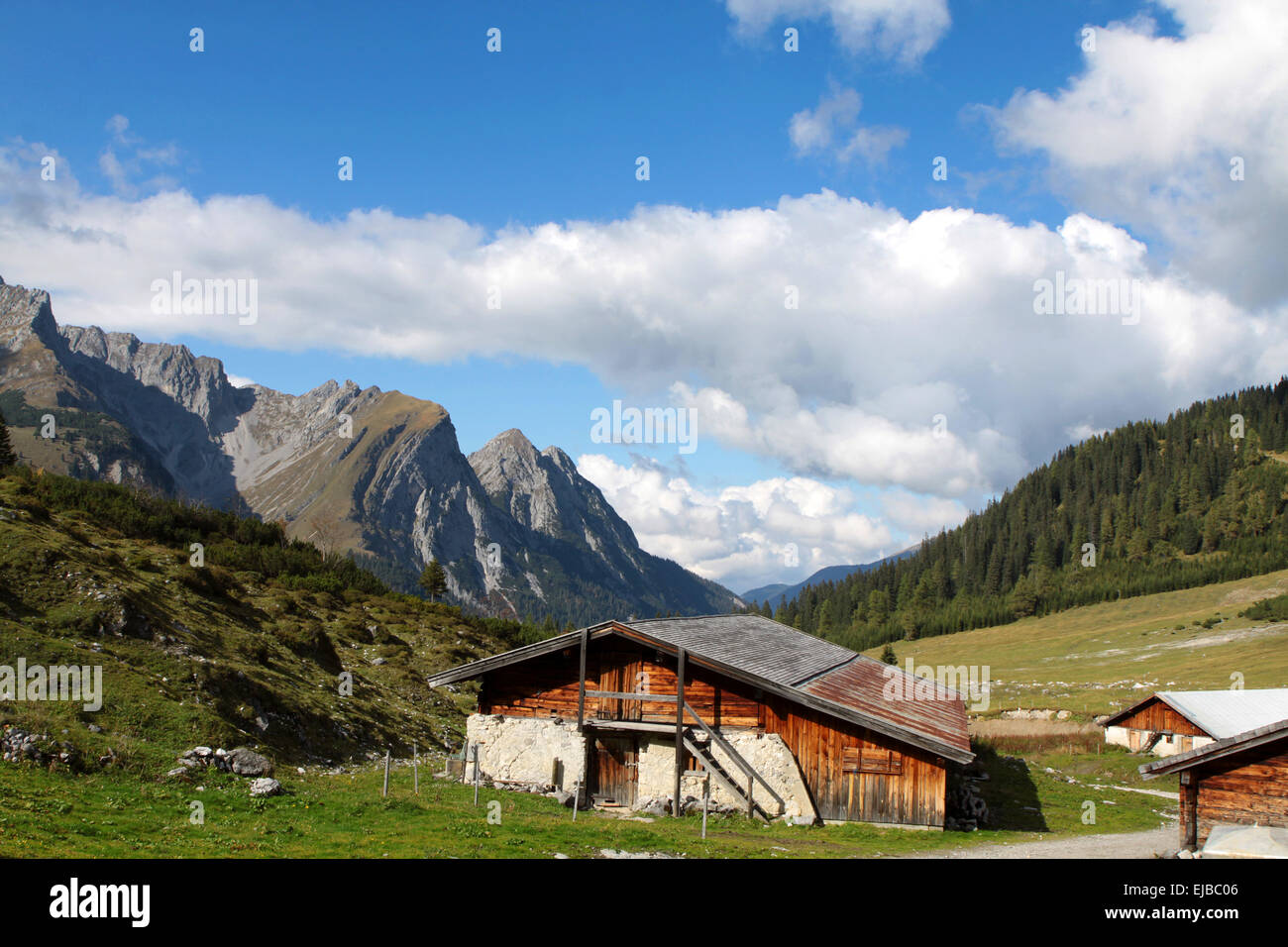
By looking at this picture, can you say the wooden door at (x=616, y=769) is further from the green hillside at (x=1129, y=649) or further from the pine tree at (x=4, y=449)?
the pine tree at (x=4, y=449)

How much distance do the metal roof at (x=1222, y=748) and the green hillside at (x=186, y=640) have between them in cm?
2546

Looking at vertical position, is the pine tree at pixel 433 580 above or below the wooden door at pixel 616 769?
above

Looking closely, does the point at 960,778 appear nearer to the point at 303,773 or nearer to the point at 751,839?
the point at 751,839

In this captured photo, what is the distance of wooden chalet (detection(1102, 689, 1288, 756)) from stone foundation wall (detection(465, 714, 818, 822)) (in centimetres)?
2950

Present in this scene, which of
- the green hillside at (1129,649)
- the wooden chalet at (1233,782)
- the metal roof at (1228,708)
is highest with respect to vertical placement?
the wooden chalet at (1233,782)

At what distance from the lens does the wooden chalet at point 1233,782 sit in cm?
1720

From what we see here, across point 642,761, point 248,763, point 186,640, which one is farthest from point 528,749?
point 186,640

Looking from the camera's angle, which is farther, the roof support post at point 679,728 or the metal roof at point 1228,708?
the metal roof at point 1228,708

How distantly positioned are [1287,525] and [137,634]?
8407 inches

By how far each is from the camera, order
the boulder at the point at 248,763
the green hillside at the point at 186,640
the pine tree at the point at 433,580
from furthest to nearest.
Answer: the pine tree at the point at 433,580, the green hillside at the point at 186,640, the boulder at the point at 248,763

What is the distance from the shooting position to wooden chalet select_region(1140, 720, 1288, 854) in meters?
17.2

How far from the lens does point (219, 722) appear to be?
2536 cm

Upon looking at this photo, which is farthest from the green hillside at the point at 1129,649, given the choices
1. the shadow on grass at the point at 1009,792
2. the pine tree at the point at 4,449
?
the pine tree at the point at 4,449

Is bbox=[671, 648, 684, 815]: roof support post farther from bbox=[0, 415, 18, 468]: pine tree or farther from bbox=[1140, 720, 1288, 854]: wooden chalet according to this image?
A: bbox=[0, 415, 18, 468]: pine tree
